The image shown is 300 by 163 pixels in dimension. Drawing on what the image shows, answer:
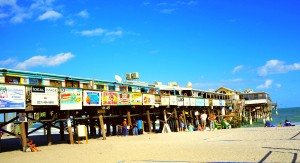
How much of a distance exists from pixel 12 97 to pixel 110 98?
330 inches

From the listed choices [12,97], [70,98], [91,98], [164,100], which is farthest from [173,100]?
[12,97]

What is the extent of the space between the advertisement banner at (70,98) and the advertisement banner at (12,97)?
2.83m

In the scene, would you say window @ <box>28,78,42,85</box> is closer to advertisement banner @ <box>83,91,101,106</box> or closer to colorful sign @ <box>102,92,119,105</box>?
advertisement banner @ <box>83,91,101,106</box>

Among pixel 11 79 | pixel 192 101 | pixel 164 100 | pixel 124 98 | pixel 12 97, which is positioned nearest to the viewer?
pixel 12 97

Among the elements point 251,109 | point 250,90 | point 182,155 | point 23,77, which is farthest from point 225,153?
point 250,90

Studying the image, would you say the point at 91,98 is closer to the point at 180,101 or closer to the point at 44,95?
the point at 44,95

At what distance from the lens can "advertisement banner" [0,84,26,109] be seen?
14.9 metres

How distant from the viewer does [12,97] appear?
50.4 ft

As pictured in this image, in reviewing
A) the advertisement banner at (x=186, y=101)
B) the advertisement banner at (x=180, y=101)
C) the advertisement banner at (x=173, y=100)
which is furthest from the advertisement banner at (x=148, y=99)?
the advertisement banner at (x=186, y=101)

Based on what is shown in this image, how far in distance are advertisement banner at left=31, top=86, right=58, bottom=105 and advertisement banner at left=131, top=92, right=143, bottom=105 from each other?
847 cm

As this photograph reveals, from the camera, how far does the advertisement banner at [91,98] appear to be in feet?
66.3

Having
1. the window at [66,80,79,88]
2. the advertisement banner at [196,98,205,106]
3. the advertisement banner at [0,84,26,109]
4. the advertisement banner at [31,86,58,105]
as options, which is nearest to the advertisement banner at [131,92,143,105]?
the window at [66,80,79,88]

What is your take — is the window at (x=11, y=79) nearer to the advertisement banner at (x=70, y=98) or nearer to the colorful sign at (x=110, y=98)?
the advertisement banner at (x=70, y=98)

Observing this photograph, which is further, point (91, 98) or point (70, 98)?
point (91, 98)
